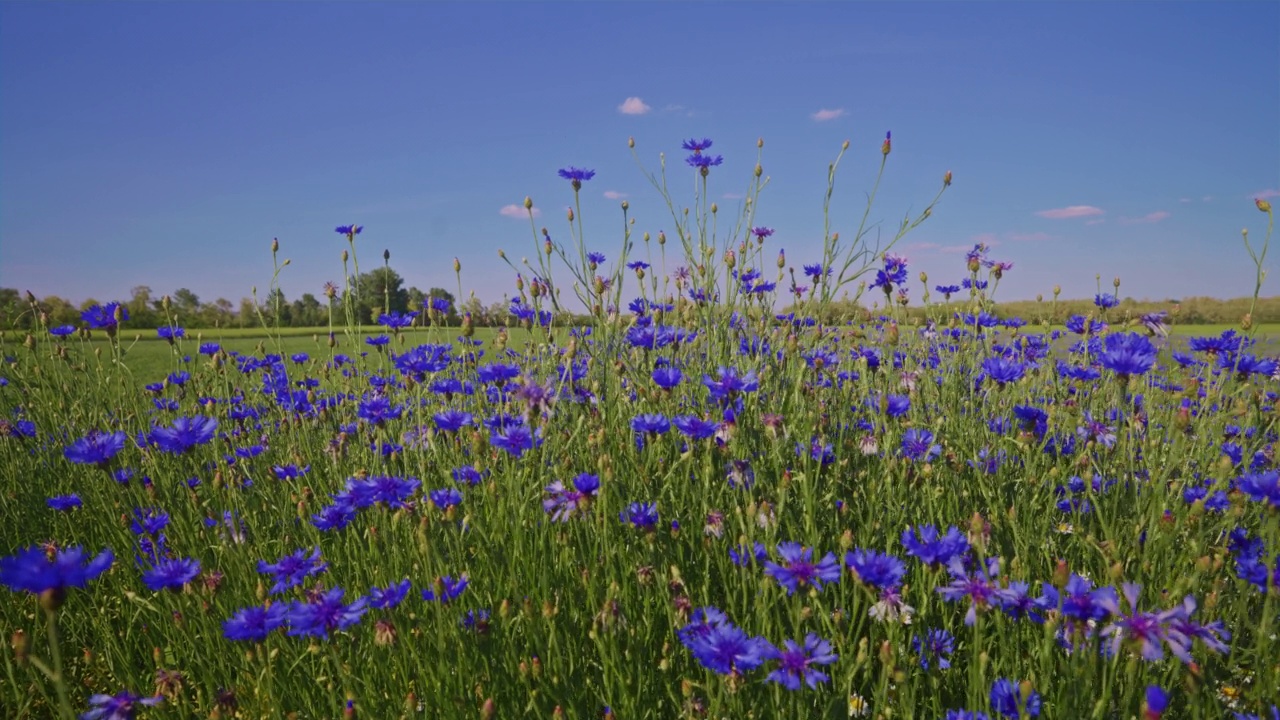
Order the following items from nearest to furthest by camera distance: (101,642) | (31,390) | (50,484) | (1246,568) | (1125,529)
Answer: (1246,568)
(1125,529)
(101,642)
(50,484)
(31,390)

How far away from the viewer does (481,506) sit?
285 cm

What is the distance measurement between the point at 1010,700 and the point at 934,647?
342mm

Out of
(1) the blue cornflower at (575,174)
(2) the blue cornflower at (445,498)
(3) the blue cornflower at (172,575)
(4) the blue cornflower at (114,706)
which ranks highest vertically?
(1) the blue cornflower at (575,174)

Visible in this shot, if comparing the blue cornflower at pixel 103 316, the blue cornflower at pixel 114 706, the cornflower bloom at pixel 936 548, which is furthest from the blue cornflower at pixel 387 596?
the blue cornflower at pixel 103 316

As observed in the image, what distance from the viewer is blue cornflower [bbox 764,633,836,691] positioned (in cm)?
132

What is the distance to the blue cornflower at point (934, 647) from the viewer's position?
1.83 meters

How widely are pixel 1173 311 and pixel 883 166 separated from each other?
2.13m

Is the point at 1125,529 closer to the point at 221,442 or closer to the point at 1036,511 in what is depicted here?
the point at 1036,511

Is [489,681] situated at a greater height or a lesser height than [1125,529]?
lesser

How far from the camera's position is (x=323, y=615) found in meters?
1.52

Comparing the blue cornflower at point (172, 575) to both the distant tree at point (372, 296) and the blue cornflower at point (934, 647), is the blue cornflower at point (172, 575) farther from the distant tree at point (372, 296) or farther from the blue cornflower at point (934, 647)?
the blue cornflower at point (934, 647)

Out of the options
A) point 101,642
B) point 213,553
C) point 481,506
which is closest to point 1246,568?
point 481,506

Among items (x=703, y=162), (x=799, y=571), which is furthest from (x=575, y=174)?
(x=799, y=571)

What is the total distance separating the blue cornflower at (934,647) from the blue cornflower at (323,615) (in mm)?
1470
